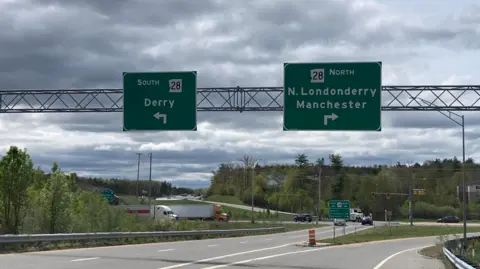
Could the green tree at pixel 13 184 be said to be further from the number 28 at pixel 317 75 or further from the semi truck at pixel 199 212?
the semi truck at pixel 199 212

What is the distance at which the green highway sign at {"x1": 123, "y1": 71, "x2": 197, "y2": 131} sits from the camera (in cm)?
2806

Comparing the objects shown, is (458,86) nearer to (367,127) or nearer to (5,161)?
(367,127)

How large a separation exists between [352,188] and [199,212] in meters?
58.8

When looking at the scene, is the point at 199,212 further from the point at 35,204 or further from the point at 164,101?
the point at 164,101

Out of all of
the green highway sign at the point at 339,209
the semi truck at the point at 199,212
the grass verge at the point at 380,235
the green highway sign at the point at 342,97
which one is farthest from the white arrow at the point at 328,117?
the semi truck at the point at 199,212

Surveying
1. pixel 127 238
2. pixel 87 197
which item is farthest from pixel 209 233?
pixel 127 238

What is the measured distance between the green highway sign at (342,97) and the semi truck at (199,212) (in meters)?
74.7

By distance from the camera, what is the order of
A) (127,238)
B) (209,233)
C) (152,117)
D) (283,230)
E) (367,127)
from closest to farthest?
1. (367,127)
2. (152,117)
3. (127,238)
4. (209,233)
5. (283,230)

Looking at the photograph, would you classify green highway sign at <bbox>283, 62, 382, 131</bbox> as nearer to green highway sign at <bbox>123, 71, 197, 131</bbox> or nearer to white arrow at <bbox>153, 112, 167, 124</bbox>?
green highway sign at <bbox>123, 71, 197, 131</bbox>

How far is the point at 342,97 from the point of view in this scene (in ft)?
86.1

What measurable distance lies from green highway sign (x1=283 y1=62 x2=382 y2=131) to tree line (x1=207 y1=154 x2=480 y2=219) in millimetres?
96152

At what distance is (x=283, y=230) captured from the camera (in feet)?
239

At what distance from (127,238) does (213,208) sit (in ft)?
219

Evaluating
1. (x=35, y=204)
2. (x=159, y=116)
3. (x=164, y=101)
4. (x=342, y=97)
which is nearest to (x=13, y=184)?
(x=35, y=204)
